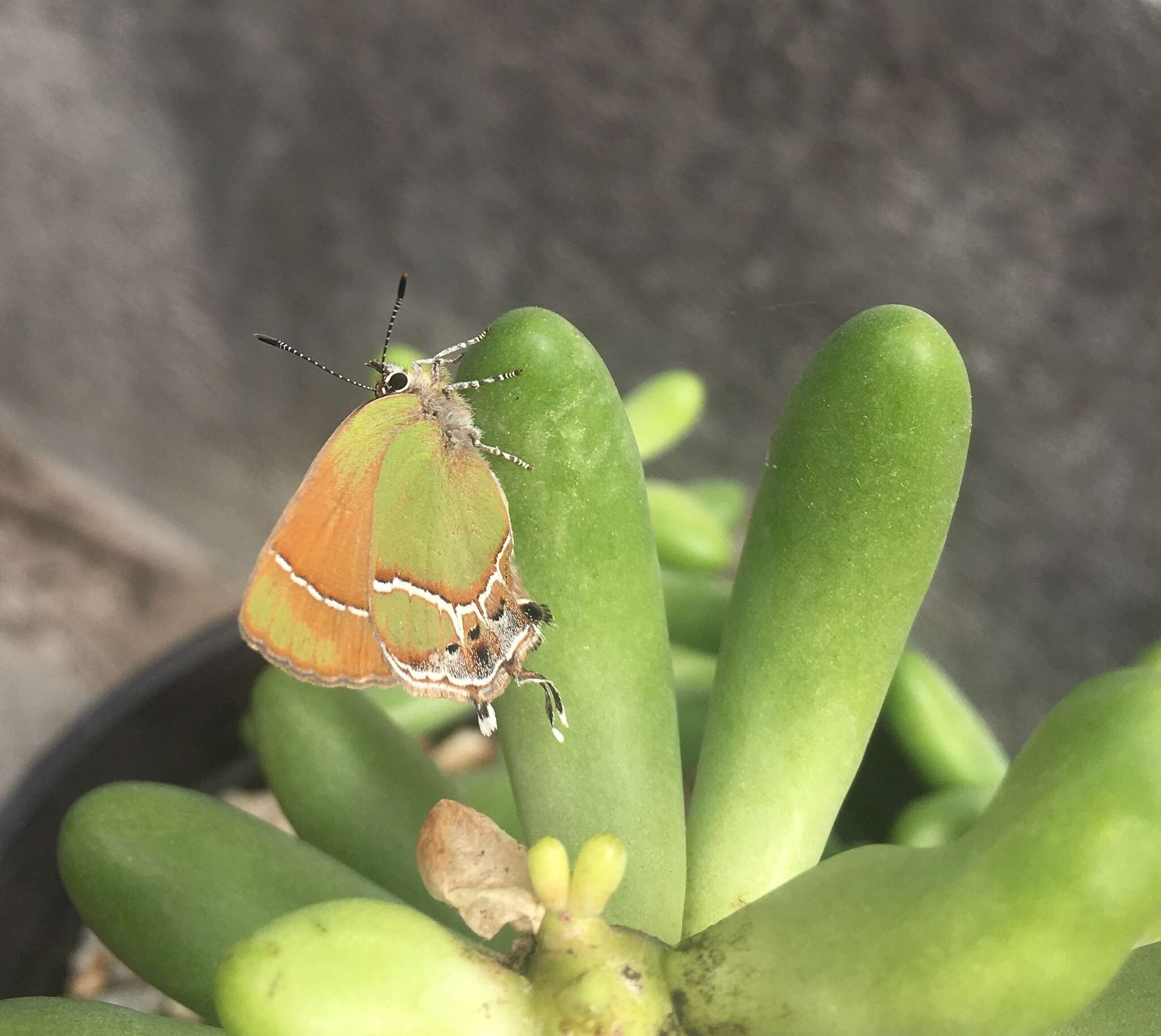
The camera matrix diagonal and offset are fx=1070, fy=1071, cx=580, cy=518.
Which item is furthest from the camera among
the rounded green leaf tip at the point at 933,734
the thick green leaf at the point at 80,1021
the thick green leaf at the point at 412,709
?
the thick green leaf at the point at 412,709

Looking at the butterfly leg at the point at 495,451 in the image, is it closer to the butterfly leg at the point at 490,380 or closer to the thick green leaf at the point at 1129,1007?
the butterfly leg at the point at 490,380

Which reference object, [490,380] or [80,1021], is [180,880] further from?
[490,380]

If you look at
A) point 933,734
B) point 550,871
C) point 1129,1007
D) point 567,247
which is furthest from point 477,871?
point 567,247

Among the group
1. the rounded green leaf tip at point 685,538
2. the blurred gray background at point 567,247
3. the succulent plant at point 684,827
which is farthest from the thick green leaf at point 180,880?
the blurred gray background at point 567,247

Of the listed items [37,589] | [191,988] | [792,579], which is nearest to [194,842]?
[191,988]

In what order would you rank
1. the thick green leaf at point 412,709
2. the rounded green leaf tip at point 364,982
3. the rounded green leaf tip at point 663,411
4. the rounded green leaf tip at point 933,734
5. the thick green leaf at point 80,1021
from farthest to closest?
the rounded green leaf tip at point 663,411
the thick green leaf at point 412,709
the rounded green leaf tip at point 933,734
the thick green leaf at point 80,1021
the rounded green leaf tip at point 364,982

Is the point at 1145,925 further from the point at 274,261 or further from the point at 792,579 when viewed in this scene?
the point at 274,261
